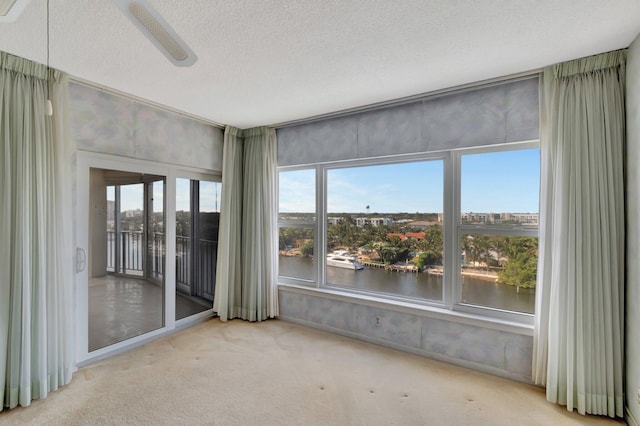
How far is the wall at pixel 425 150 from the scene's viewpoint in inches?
100

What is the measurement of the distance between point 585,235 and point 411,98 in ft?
6.04

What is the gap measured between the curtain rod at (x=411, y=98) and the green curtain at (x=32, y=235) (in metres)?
2.28

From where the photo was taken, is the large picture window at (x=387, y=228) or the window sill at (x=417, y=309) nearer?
the window sill at (x=417, y=309)

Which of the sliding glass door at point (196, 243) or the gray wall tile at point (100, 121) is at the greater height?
the gray wall tile at point (100, 121)

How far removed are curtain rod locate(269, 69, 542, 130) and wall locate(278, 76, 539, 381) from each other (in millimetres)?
47

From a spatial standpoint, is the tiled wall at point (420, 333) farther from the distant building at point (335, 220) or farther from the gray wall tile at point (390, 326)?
the distant building at point (335, 220)

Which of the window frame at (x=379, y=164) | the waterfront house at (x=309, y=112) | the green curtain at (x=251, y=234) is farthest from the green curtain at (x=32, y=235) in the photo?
the window frame at (x=379, y=164)

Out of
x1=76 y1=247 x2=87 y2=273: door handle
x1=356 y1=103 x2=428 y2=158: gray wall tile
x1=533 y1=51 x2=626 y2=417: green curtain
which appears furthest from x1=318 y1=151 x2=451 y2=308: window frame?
x1=76 y1=247 x2=87 y2=273: door handle

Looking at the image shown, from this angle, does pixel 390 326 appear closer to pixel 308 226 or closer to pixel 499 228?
pixel 499 228

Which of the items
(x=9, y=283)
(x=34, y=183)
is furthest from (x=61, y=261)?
(x=34, y=183)

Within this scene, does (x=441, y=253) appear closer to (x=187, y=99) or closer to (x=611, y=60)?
(x=611, y=60)

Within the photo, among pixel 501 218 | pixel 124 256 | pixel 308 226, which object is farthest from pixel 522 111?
pixel 124 256

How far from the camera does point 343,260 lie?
3.69 metres

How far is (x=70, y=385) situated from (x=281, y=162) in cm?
300
